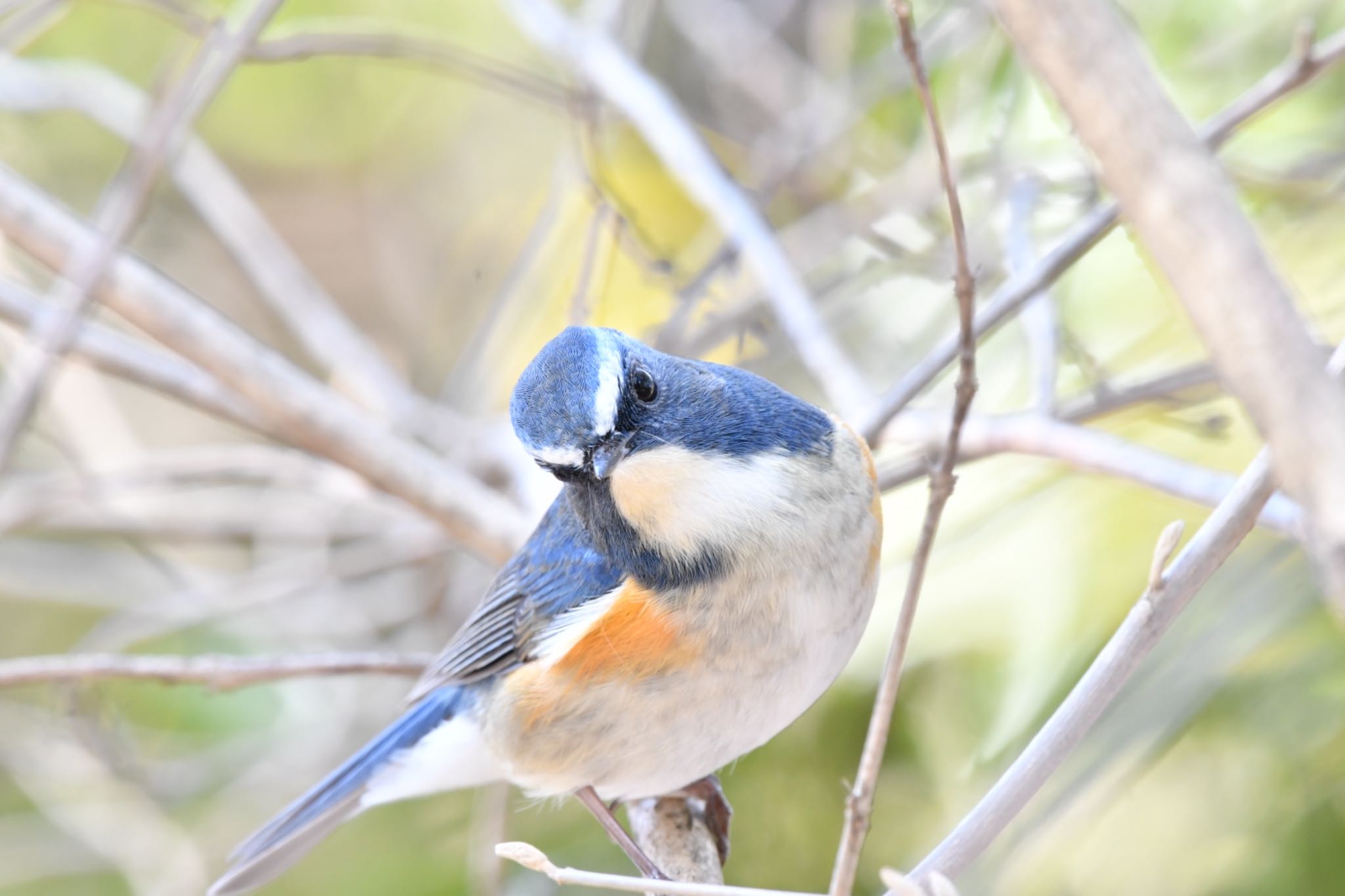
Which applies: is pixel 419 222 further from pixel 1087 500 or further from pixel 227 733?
pixel 1087 500

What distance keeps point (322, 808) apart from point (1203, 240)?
2.49 meters

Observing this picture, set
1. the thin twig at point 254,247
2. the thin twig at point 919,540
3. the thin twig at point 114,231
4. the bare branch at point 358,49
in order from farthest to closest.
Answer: the thin twig at point 254,247 → the bare branch at point 358,49 → the thin twig at point 114,231 → the thin twig at point 919,540

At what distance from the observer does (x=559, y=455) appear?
1840mm

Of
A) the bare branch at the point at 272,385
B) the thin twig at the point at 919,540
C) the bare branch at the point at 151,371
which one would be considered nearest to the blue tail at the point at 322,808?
the bare branch at the point at 272,385

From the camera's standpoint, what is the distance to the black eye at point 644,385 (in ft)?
6.40

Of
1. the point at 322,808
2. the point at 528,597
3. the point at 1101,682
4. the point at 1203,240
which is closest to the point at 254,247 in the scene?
the point at 322,808

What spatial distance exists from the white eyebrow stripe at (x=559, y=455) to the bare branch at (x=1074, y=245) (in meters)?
0.79

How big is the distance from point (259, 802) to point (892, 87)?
9.99 ft

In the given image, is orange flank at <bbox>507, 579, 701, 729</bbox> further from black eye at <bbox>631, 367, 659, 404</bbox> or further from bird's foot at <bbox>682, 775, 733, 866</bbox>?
bird's foot at <bbox>682, 775, 733, 866</bbox>

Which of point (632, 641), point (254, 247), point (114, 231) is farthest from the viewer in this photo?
point (254, 247)

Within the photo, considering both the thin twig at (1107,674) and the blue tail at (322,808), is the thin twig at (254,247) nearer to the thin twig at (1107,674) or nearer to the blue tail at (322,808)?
the blue tail at (322,808)

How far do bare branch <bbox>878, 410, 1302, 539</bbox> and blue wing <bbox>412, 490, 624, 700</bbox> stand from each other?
621 millimetres

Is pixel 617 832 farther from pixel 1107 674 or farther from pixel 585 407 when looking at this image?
pixel 1107 674

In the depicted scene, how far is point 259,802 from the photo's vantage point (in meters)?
3.98
